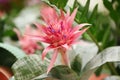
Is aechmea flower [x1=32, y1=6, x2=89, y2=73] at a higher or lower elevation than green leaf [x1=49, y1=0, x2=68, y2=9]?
lower

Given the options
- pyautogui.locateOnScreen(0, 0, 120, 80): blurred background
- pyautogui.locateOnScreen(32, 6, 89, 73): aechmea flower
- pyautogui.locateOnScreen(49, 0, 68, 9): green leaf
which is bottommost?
pyautogui.locateOnScreen(0, 0, 120, 80): blurred background

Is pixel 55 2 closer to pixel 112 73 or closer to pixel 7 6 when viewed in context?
pixel 112 73

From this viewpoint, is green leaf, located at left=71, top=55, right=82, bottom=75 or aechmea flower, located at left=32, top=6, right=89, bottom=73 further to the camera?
green leaf, located at left=71, top=55, right=82, bottom=75

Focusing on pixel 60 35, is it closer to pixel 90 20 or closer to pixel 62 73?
pixel 62 73

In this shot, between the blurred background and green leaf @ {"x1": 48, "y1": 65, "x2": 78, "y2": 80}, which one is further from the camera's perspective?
the blurred background

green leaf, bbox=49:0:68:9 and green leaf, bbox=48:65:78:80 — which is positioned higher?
green leaf, bbox=49:0:68:9

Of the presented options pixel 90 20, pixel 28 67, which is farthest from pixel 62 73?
pixel 90 20

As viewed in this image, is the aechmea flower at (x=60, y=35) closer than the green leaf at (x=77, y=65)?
Yes

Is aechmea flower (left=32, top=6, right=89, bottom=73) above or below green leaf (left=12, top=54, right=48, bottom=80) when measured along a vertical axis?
above
